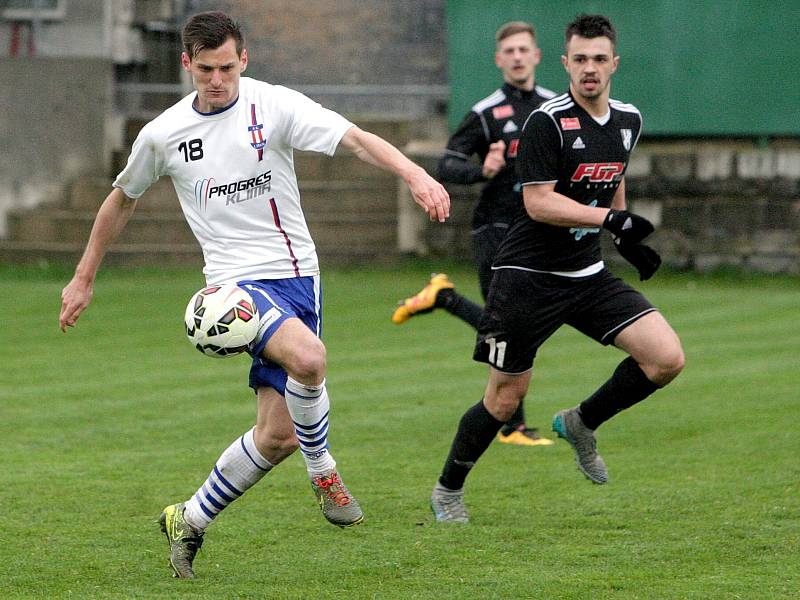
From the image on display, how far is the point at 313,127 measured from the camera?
18.4 ft

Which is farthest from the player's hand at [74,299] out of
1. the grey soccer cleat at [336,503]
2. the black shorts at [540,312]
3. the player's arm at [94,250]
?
the black shorts at [540,312]

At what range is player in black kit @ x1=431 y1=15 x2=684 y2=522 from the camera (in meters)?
6.38

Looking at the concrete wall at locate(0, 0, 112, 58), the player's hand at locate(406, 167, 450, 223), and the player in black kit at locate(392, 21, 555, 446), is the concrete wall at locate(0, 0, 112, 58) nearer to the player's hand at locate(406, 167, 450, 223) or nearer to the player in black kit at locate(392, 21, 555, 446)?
the player in black kit at locate(392, 21, 555, 446)

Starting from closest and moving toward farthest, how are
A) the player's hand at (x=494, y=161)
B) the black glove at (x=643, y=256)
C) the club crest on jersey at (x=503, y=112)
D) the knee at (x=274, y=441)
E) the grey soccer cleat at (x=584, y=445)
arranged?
the knee at (x=274, y=441), the black glove at (x=643, y=256), the grey soccer cleat at (x=584, y=445), the player's hand at (x=494, y=161), the club crest on jersey at (x=503, y=112)

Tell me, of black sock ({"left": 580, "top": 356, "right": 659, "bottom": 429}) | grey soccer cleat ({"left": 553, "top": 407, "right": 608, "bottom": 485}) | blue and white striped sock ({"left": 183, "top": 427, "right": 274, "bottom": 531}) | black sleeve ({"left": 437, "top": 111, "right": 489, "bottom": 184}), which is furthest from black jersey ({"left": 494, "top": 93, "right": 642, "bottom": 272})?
black sleeve ({"left": 437, "top": 111, "right": 489, "bottom": 184})

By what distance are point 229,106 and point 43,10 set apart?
1475cm

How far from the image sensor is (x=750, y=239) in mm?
17594

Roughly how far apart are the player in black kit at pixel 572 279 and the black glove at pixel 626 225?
8 cm

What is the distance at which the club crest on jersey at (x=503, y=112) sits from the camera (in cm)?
883

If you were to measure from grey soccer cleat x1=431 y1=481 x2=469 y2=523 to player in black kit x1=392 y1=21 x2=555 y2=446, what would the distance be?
1933 mm

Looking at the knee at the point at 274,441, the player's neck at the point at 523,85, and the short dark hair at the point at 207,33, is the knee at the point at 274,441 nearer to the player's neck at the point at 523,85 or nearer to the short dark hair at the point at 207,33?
the short dark hair at the point at 207,33

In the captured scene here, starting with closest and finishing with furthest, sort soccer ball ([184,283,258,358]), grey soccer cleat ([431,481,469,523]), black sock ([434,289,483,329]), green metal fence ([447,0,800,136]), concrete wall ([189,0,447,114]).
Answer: soccer ball ([184,283,258,358]) < grey soccer cleat ([431,481,469,523]) < black sock ([434,289,483,329]) < green metal fence ([447,0,800,136]) < concrete wall ([189,0,447,114])

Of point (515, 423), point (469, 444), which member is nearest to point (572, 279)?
point (469, 444)

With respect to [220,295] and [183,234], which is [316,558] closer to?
[220,295]
